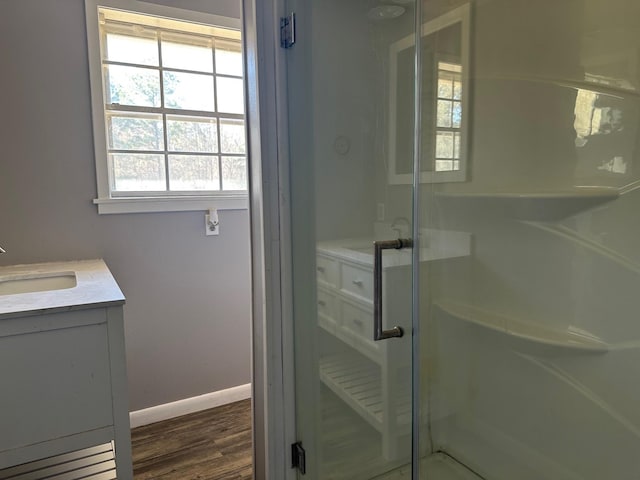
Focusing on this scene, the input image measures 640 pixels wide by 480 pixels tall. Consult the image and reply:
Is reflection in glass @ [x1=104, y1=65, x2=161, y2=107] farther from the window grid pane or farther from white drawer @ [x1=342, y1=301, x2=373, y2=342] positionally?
white drawer @ [x1=342, y1=301, x2=373, y2=342]

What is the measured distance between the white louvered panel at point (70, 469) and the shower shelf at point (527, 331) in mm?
1431

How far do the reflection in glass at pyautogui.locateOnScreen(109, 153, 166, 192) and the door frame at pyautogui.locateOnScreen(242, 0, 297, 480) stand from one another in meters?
1.00

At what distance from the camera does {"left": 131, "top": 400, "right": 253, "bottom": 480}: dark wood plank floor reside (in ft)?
6.36

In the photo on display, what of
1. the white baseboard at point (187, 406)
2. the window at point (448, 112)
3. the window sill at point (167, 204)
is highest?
the window at point (448, 112)

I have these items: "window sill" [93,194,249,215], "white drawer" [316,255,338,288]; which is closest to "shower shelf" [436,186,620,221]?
"white drawer" [316,255,338,288]

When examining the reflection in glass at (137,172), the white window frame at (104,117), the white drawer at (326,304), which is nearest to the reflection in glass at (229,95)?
the white window frame at (104,117)

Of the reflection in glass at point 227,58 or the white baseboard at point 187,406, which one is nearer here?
the white baseboard at point 187,406

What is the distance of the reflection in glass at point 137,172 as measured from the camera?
2211 mm

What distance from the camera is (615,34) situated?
130cm

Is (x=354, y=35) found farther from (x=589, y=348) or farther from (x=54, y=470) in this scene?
(x=54, y=470)

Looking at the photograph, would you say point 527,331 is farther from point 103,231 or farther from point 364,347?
point 103,231

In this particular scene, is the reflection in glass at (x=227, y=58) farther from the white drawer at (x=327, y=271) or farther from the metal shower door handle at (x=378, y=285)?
the metal shower door handle at (x=378, y=285)

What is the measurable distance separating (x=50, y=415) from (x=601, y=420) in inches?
69.5

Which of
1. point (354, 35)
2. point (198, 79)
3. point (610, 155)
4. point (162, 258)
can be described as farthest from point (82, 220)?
point (610, 155)
